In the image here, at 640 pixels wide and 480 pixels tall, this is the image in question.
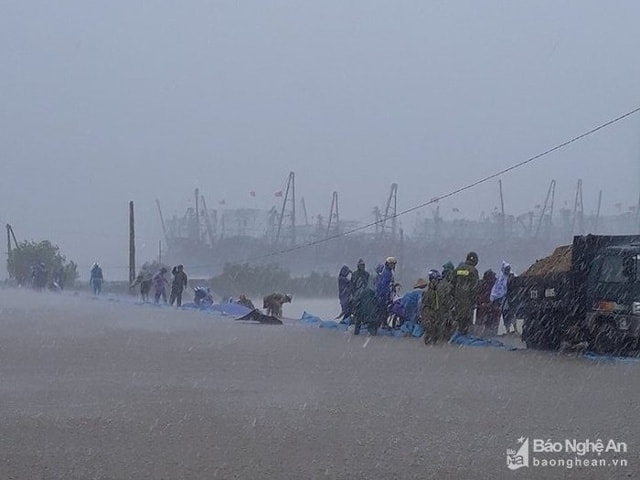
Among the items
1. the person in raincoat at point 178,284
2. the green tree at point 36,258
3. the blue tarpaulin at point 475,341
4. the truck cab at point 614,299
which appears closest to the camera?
the truck cab at point 614,299

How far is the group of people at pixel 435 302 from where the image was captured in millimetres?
19188

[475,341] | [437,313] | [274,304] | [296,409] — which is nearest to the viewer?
[296,409]

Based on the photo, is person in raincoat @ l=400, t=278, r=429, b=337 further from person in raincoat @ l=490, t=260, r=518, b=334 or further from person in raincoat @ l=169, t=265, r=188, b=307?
person in raincoat @ l=169, t=265, r=188, b=307

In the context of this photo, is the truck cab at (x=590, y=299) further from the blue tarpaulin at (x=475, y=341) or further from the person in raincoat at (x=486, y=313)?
the person in raincoat at (x=486, y=313)

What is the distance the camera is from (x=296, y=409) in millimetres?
10742

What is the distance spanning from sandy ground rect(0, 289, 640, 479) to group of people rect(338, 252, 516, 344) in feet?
2.79

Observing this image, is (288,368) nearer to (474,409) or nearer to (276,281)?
(474,409)

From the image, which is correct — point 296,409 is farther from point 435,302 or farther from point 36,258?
point 36,258

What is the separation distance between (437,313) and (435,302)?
22cm

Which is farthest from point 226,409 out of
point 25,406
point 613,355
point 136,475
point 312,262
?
point 312,262

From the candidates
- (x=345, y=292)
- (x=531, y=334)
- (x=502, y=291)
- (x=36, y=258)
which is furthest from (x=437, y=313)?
(x=36, y=258)

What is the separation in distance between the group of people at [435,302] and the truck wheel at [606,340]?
318 centimetres

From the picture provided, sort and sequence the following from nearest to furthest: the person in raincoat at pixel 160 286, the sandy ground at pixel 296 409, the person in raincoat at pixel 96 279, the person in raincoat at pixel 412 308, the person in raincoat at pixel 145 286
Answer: the sandy ground at pixel 296 409 < the person in raincoat at pixel 412 308 < the person in raincoat at pixel 160 286 < the person in raincoat at pixel 145 286 < the person in raincoat at pixel 96 279

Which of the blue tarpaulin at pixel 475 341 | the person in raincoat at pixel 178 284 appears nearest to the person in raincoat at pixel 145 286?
the person in raincoat at pixel 178 284
